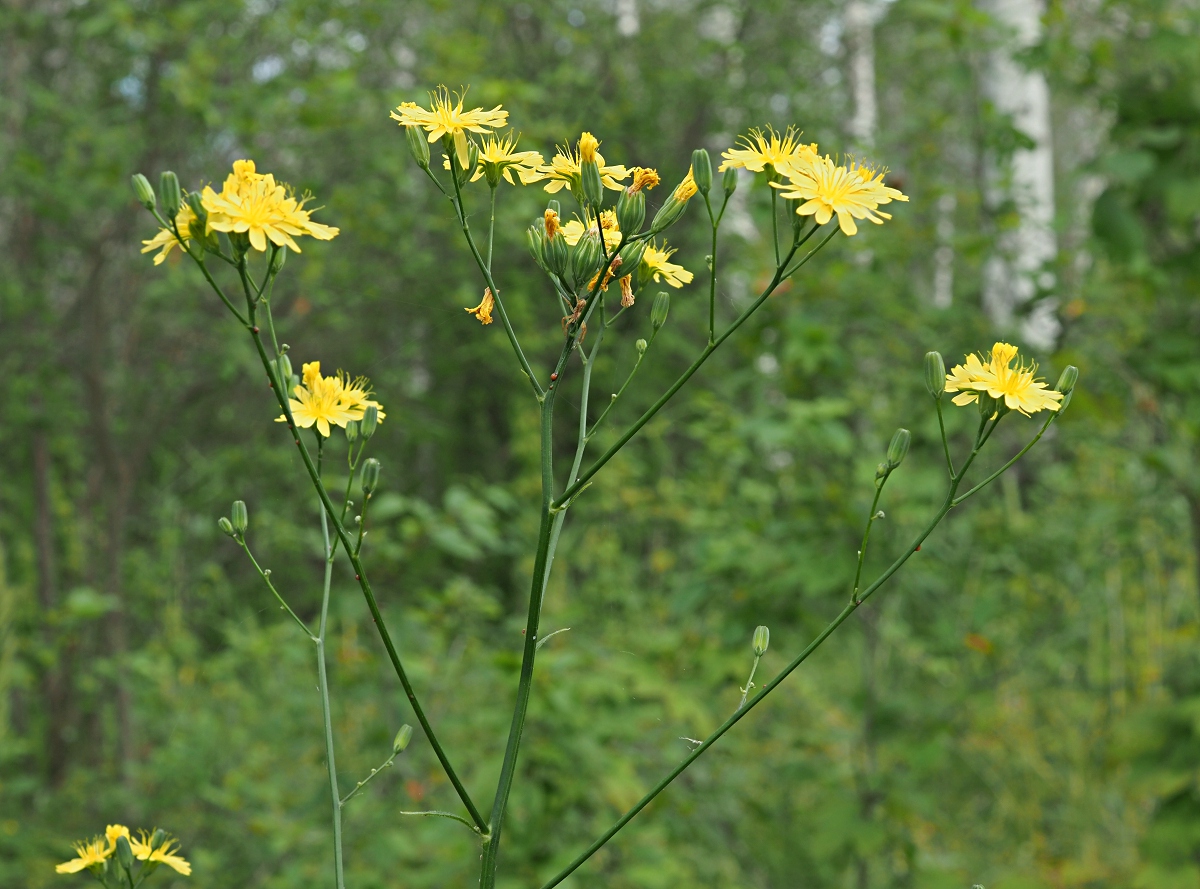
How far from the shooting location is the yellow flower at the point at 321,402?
1.08m

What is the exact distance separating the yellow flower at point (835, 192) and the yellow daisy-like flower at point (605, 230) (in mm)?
171

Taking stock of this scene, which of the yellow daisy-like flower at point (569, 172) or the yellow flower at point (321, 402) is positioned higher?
the yellow daisy-like flower at point (569, 172)

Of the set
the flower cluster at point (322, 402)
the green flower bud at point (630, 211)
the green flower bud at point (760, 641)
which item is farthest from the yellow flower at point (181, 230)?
the green flower bud at point (760, 641)

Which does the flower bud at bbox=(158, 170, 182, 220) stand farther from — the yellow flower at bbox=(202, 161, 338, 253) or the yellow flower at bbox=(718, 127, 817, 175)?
the yellow flower at bbox=(718, 127, 817, 175)

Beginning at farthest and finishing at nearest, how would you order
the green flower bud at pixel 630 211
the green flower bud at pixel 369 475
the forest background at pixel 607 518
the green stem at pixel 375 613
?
the forest background at pixel 607 518, the green flower bud at pixel 369 475, the green flower bud at pixel 630 211, the green stem at pixel 375 613

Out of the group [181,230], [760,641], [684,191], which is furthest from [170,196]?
[760,641]

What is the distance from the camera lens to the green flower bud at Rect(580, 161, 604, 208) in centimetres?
103

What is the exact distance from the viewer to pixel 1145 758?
2.60 metres

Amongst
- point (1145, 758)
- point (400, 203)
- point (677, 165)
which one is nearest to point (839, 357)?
point (1145, 758)

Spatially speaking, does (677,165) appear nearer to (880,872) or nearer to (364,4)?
(364,4)

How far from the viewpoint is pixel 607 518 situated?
4863 mm

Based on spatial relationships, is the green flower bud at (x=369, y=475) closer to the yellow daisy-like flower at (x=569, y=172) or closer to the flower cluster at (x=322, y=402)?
the flower cluster at (x=322, y=402)

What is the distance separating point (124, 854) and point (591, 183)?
770mm

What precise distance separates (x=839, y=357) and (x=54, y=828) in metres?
3.27
